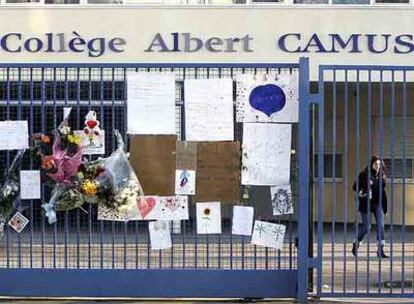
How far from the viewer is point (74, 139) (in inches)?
317

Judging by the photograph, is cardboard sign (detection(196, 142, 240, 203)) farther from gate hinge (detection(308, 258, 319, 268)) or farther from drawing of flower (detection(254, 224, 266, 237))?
gate hinge (detection(308, 258, 319, 268))

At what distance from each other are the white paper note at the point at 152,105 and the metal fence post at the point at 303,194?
1.36 meters

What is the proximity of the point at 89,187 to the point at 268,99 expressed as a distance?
6.94 ft

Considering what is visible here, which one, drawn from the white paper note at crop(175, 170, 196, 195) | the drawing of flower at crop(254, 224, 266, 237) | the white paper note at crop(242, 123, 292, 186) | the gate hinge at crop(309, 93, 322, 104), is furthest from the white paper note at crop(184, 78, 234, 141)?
the drawing of flower at crop(254, 224, 266, 237)

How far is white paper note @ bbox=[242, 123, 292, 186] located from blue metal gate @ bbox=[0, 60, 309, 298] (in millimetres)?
102

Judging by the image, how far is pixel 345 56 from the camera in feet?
55.2

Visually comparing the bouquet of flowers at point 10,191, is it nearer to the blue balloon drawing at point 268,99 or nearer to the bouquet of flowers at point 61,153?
the bouquet of flowers at point 61,153

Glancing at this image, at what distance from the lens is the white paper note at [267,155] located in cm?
805

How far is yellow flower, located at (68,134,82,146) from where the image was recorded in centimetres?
804

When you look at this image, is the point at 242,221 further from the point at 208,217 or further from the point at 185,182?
the point at 185,182

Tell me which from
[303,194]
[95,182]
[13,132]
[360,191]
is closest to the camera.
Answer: [303,194]

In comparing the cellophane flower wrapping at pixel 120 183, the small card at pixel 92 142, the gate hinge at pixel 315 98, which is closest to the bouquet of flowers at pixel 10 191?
the small card at pixel 92 142

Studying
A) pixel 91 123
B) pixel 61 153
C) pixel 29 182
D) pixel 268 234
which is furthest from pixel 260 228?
pixel 29 182

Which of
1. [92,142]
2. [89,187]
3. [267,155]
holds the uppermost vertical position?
[92,142]
